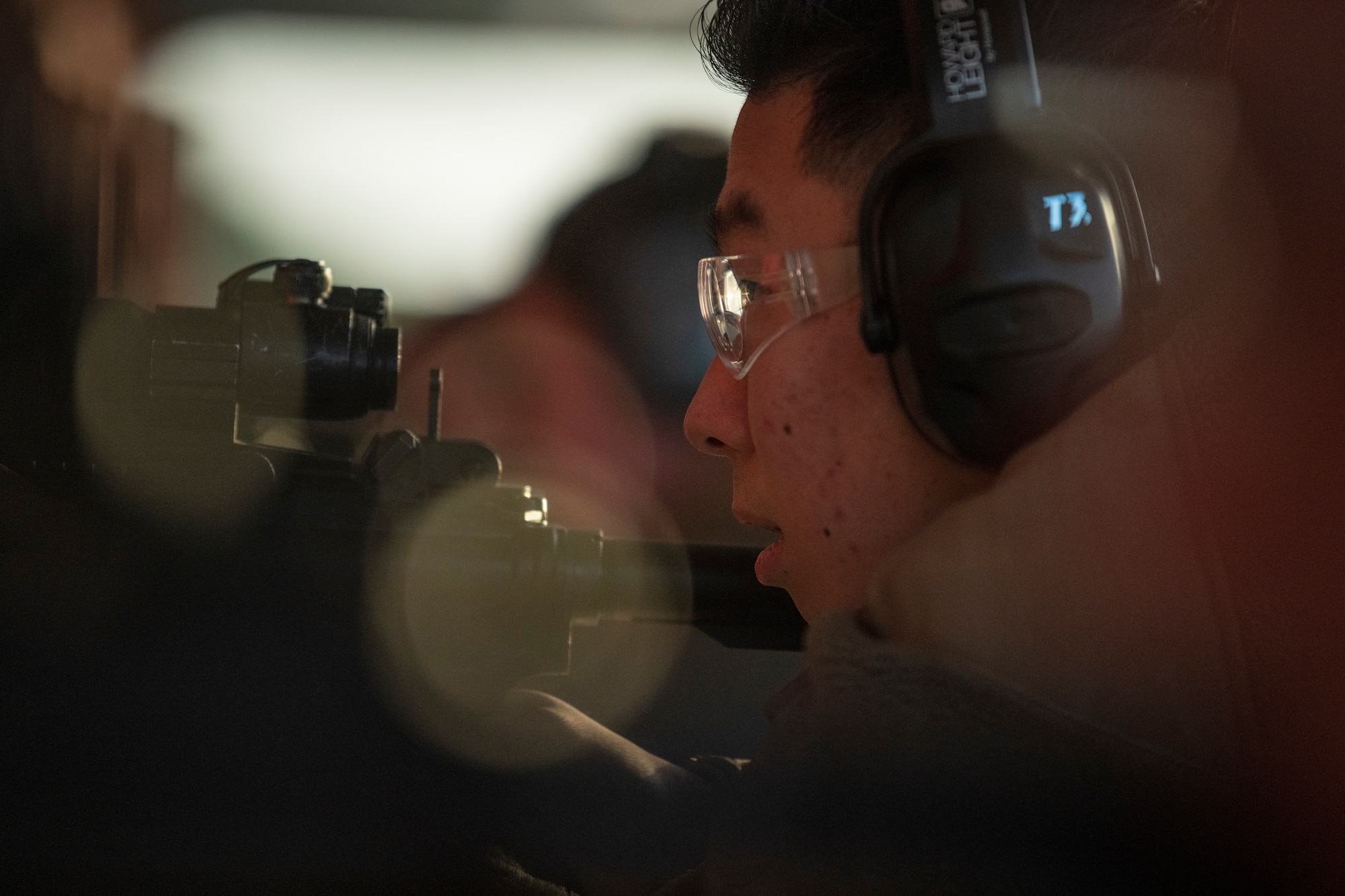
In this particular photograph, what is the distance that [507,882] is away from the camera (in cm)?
65

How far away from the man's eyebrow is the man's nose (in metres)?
0.10

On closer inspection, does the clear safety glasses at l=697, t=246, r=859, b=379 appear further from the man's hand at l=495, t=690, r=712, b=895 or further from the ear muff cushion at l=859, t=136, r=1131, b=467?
the man's hand at l=495, t=690, r=712, b=895

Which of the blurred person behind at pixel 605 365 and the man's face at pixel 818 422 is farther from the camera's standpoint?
the blurred person behind at pixel 605 365

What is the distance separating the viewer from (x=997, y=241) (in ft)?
1.46

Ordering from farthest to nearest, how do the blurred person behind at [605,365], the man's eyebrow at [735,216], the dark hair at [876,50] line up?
the blurred person behind at [605,365] < the man's eyebrow at [735,216] < the dark hair at [876,50]

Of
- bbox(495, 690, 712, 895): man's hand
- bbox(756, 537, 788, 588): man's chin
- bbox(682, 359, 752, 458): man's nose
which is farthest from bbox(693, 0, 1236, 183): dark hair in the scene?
bbox(495, 690, 712, 895): man's hand

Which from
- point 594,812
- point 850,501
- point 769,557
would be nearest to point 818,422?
point 850,501

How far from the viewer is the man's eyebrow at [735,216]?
0.64 meters

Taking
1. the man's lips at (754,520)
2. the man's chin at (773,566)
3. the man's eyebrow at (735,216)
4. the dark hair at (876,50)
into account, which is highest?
the dark hair at (876,50)

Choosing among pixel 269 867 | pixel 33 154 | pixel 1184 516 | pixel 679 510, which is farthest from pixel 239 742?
pixel 679 510

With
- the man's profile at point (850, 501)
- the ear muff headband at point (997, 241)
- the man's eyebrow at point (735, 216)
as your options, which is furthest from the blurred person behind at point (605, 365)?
the ear muff headband at point (997, 241)

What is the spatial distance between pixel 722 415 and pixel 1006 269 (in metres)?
0.29

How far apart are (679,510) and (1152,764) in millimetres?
1383

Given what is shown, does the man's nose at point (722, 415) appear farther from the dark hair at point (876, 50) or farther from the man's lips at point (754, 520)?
the dark hair at point (876, 50)
